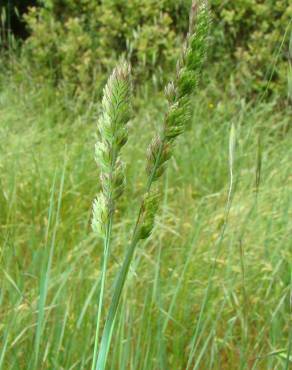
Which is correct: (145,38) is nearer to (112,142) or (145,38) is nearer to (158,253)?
(158,253)

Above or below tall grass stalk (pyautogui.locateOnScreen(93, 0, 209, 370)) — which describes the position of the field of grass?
below

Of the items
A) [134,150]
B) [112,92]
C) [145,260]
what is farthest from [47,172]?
[112,92]

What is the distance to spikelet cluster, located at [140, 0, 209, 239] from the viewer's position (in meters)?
0.63

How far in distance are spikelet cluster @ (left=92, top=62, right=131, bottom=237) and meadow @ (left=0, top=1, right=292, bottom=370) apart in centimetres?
28

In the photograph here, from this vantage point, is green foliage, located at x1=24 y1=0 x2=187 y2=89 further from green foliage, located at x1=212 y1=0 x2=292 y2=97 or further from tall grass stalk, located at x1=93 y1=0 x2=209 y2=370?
tall grass stalk, located at x1=93 y1=0 x2=209 y2=370

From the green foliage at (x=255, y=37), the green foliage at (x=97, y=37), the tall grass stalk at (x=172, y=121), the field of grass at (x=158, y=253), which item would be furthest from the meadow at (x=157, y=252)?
the green foliage at (x=97, y=37)

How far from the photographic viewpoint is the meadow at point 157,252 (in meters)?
1.51

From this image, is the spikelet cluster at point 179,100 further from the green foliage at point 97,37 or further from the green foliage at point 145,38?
the green foliage at point 97,37

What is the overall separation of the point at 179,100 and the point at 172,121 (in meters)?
0.02

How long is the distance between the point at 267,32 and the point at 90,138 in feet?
7.05

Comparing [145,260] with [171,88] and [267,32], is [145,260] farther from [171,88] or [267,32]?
[267,32]

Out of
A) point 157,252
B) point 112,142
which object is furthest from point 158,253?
point 112,142

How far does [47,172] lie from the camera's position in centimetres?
321

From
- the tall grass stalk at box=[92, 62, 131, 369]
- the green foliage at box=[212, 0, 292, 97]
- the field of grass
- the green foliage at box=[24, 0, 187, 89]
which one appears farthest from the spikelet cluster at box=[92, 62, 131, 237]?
the green foliage at box=[24, 0, 187, 89]
